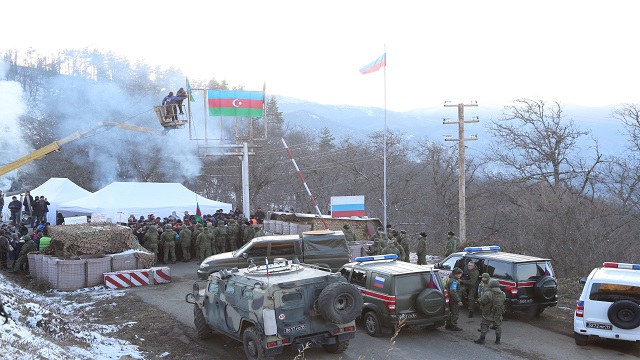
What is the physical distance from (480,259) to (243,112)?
15824 millimetres

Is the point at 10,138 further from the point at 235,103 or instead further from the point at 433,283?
the point at 433,283

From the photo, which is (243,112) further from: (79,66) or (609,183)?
(79,66)

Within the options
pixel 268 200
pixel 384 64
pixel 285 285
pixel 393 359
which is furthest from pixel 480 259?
pixel 268 200

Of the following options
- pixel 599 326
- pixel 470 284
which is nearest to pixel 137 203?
pixel 470 284

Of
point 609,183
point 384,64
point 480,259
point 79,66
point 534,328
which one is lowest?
point 534,328

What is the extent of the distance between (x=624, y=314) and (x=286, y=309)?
21.7 feet

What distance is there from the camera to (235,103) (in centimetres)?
2603

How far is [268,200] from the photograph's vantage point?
58.9 metres

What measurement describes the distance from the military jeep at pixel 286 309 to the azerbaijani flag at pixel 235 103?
1644 cm

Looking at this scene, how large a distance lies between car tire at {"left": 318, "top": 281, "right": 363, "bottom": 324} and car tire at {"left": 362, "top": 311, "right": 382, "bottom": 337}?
204 centimetres

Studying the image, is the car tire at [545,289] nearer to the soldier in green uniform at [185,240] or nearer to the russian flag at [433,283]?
the russian flag at [433,283]

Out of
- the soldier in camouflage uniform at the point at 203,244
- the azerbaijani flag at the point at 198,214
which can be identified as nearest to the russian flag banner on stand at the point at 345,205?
the soldier in camouflage uniform at the point at 203,244

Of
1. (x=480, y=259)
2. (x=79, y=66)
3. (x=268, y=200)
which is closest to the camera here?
(x=480, y=259)

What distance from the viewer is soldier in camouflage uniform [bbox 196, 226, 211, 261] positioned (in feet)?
69.6
